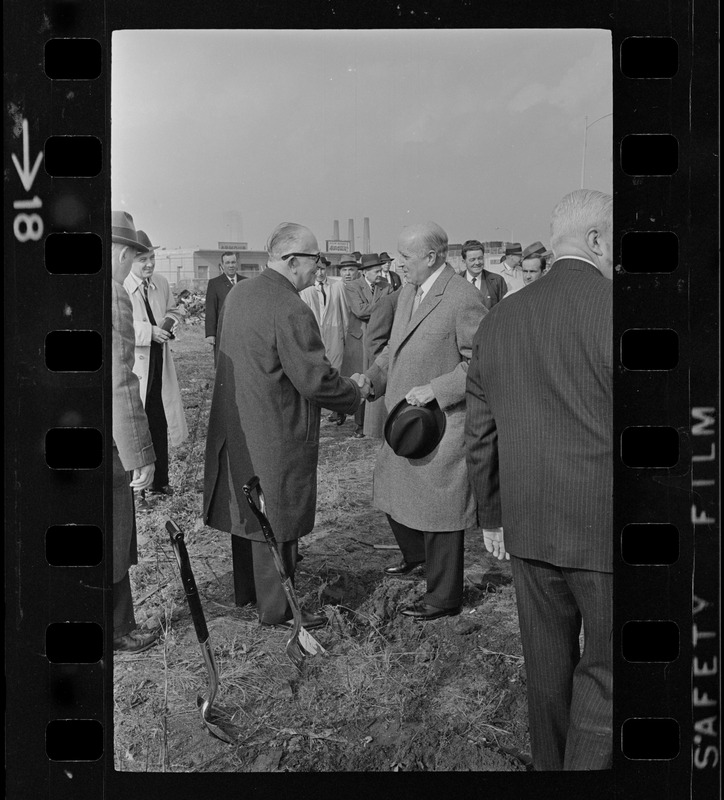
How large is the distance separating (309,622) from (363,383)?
0.98 metres

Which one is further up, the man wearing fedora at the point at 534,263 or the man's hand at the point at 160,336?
the man wearing fedora at the point at 534,263

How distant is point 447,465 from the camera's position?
3.44 m

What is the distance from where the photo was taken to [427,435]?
343 centimetres

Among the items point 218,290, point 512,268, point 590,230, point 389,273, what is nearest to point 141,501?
point 218,290

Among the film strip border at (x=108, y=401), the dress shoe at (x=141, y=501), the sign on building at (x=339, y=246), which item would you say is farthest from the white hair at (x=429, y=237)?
the dress shoe at (x=141, y=501)

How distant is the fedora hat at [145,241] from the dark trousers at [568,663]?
1.83 meters

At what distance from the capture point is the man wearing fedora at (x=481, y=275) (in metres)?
3.22

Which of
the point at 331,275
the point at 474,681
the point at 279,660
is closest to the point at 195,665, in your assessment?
the point at 279,660

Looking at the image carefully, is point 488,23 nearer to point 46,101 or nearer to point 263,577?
point 46,101

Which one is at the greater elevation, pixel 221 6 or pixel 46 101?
pixel 221 6

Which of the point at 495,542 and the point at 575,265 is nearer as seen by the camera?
the point at 575,265

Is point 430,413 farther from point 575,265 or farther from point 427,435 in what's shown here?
point 575,265

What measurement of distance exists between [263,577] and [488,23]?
2.30 meters

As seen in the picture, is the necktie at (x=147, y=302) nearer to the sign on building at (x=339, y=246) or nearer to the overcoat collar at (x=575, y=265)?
the sign on building at (x=339, y=246)
